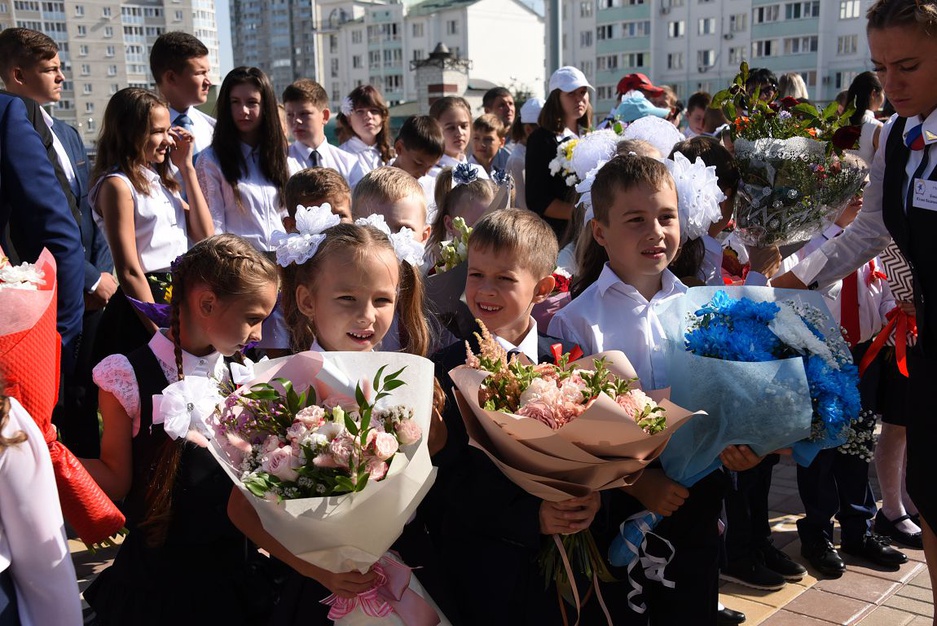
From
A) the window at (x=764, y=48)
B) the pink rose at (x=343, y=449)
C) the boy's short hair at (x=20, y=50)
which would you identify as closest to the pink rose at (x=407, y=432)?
the pink rose at (x=343, y=449)

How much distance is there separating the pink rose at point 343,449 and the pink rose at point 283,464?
0.09 m

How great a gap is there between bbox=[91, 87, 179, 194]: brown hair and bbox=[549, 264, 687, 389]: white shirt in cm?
240

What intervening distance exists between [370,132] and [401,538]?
5108mm

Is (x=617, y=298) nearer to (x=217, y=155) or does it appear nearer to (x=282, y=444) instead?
(x=282, y=444)

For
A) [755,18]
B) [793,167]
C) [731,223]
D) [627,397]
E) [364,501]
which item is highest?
[755,18]

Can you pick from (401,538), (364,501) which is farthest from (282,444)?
(401,538)

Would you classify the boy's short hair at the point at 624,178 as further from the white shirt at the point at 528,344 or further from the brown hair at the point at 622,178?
the white shirt at the point at 528,344

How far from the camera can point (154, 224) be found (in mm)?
4398

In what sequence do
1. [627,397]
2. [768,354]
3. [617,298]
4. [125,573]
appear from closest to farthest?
→ 1. [627,397]
2. [768,354]
3. [125,573]
4. [617,298]

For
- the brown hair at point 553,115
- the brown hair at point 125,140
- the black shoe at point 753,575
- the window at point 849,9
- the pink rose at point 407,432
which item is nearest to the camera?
the pink rose at point 407,432

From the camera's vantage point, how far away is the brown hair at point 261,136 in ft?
16.1

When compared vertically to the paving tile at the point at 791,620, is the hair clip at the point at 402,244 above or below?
above

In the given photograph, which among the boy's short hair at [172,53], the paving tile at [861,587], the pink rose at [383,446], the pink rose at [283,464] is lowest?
the paving tile at [861,587]

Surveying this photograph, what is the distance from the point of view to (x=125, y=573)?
255 centimetres
